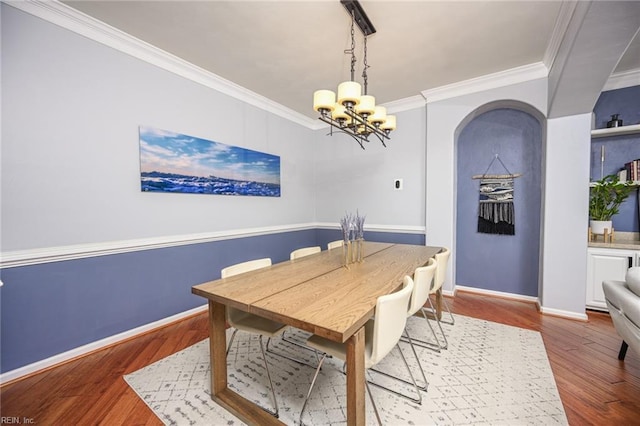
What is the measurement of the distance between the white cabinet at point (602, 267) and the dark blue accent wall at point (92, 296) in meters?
4.13

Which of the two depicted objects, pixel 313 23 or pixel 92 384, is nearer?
pixel 92 384

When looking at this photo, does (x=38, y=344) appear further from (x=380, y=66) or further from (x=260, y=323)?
(x=380, y=66)

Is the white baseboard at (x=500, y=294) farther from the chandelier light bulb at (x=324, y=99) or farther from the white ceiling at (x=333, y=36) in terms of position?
the chandelier light bulb at (x=324, y=99)

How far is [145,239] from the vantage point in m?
2.47

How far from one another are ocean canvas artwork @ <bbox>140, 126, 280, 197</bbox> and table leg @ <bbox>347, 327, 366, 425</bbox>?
2379mm

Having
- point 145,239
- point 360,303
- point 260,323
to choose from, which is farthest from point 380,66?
point 145,239

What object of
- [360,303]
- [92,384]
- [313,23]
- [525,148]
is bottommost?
[92,384]

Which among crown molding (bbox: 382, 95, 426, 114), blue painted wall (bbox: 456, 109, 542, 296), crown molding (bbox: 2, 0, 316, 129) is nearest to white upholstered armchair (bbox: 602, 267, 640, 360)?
blue painted wall (bbox: 456, 109, 542, 296)

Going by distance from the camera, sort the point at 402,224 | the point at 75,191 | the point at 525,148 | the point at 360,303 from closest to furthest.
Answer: the point at 360,303 < the point at 75,191 < the point at 525,148 < the point at 402,224

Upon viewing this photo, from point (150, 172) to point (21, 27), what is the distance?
1.24 m

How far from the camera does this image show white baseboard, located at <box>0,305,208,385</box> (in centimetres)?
179

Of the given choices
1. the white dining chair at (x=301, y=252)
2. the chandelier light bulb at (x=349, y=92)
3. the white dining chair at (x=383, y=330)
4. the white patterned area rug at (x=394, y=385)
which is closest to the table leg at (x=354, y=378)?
the white dining chair at (x=383, y=330)

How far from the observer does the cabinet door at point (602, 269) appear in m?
2.64

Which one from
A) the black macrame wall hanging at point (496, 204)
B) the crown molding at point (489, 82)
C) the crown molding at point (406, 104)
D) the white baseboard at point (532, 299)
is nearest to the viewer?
the white baseboard at point (532, 299)
